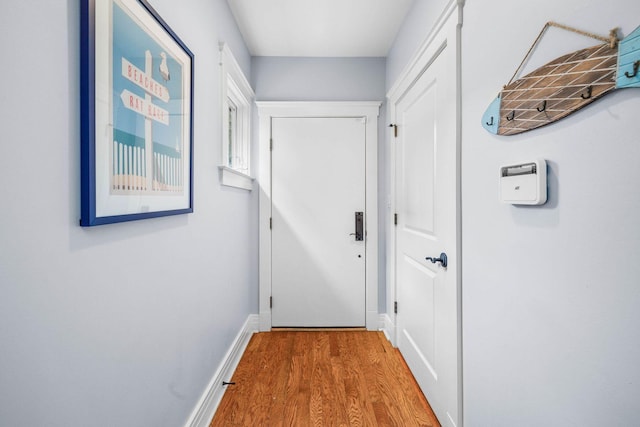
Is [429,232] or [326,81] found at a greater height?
[326,81]

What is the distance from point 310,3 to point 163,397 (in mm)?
2376

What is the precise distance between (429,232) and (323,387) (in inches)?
46.8

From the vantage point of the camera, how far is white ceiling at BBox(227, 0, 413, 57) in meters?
2.04

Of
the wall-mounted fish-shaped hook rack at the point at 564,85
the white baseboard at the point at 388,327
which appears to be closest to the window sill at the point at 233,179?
the wall-mounted fish-shaped hook rack at the point at 564,85

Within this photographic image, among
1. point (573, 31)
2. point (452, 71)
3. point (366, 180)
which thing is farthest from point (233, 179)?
point (573, 31)

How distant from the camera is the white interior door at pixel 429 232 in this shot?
1441 millimetres

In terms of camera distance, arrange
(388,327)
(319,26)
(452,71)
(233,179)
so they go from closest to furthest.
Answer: (452,71), (233,179), (319,26), (388,327)

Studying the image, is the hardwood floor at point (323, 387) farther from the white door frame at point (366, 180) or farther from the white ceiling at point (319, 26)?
the white ceiling at point (319, 26)

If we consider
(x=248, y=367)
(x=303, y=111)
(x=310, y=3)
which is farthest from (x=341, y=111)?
Result: (x=248, y=367)

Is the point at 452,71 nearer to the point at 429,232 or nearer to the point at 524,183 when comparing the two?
the point at 524,183

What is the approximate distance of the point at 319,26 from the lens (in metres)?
2.28

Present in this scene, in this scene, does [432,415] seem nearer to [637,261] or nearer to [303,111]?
[637,261]

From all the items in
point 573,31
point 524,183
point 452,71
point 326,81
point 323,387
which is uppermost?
point 326,81

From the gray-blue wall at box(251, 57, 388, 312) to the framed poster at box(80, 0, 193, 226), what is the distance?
1.50m
